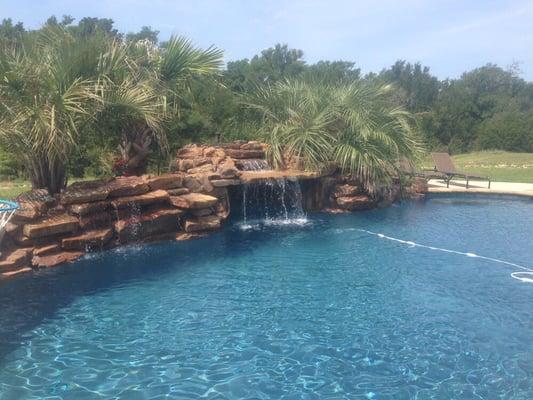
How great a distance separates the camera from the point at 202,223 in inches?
409

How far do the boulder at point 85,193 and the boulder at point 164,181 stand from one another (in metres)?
0.88

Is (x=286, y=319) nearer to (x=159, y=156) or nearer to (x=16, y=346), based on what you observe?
(x=16, y=346)

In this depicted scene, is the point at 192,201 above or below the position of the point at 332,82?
below

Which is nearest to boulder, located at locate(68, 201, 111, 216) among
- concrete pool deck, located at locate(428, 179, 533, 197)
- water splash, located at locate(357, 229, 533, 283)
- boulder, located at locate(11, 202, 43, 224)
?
boulder, located at locate(11, 202, 43, 224)

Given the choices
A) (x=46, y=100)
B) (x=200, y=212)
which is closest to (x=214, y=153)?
(x=200, y=212)

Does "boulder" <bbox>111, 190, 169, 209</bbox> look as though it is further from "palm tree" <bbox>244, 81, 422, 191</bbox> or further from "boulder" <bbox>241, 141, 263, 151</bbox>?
"palm tree" <bbox>244, 81, 422, 191</bbox>

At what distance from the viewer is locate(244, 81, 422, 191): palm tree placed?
44.7 ft

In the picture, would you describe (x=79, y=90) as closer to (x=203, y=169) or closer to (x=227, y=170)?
(x=203, y=169)

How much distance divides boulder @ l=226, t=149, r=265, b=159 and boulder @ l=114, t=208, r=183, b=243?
3.44 metres

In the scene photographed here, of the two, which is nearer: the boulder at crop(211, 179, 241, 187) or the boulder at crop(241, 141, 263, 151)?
the boulder at crop(211, 179, 241, 187)

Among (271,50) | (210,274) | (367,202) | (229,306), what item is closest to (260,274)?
(210,274)

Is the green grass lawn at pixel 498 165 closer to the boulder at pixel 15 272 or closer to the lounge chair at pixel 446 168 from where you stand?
the lounge chair at pixel 446 168

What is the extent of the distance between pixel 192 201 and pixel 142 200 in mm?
944

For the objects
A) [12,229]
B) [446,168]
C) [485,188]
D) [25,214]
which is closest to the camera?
[12,229]
